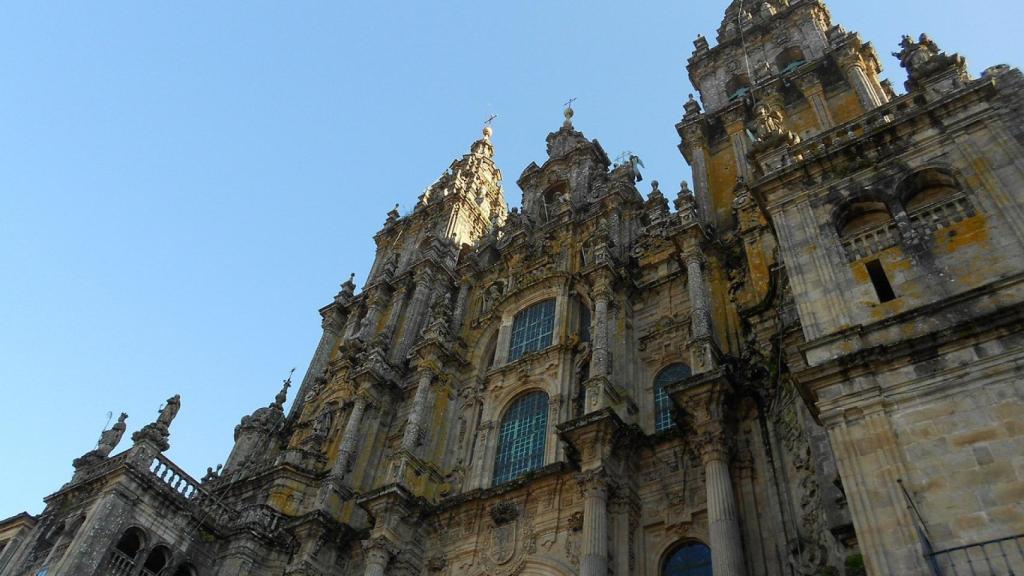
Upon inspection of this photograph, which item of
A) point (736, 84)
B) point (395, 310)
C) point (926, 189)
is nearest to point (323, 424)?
point (395, 310)

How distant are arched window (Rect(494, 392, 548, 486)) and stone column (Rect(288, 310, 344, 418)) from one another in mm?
10109

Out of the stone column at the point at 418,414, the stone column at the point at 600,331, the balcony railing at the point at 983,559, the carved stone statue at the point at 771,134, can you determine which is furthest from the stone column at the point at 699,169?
the balcony railing at the point at 983,559

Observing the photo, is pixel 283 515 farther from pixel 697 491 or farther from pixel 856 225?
pixel 856 225

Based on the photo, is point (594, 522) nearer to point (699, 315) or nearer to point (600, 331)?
point (699, 315)

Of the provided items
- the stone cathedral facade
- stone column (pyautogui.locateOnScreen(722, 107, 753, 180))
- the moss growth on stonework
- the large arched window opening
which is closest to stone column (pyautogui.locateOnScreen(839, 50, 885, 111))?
the stone cathedral facade

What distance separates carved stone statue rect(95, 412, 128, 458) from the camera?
865 inches

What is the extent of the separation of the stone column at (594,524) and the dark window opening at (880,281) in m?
7.07

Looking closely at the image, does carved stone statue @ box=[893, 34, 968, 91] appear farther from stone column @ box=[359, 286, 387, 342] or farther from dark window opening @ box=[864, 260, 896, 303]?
stone column @ box=[359, 286, 387, 342]

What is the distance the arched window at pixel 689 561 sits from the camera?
15539mm

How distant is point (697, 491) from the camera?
54.0ft

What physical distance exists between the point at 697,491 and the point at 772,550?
2.43 m

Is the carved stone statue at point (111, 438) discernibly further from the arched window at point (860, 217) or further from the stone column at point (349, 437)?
the arched window at point (860, 217)

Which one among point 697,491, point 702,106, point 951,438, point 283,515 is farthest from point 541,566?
point 702,106

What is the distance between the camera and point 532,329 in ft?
79.5
